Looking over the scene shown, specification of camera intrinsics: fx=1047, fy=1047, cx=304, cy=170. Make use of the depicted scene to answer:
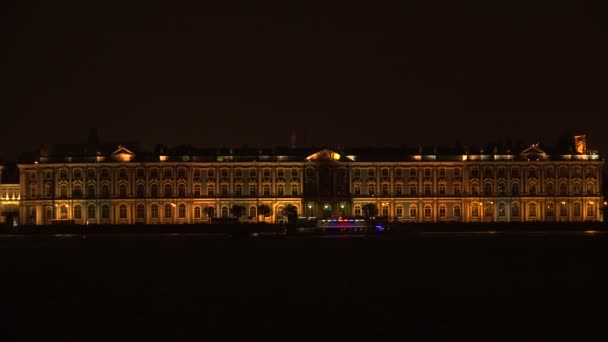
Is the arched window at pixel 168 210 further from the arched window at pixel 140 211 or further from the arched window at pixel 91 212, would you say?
the arched window at pixel 91 212

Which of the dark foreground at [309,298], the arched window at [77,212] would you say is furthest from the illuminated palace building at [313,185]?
the dark foreground at [309,298]

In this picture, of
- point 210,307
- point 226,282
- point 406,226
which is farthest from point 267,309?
point 406,226

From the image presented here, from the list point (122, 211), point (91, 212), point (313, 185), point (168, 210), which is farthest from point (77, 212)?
→ point (313, 185)

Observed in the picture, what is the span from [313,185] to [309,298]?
89.0 m

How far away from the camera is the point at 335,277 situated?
116 ft

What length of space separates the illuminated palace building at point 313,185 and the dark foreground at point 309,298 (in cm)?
7009

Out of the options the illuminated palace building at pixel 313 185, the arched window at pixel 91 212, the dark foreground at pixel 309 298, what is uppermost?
the illuminated palace building at pixel 313 185

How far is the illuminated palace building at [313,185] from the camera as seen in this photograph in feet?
382

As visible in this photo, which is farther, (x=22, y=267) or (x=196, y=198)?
→ (x=196, y=198)

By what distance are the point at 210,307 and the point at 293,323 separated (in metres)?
3.52

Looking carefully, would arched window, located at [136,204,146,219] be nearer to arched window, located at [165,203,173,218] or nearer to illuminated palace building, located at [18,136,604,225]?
illuminated palace building, located at [18,136,604,225]

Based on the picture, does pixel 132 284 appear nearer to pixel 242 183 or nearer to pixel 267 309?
pixel 267 309

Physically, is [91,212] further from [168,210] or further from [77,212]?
[168,210]

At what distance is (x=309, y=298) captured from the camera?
29.0m
